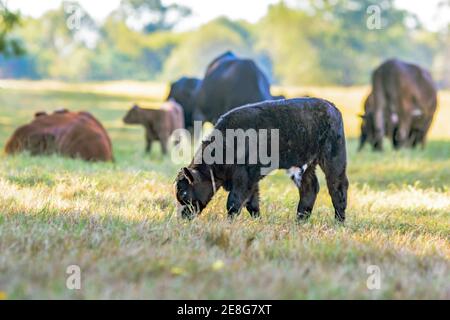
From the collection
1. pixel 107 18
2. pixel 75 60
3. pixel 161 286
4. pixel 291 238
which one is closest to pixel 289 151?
pixel 291 238

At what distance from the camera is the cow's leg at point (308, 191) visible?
292 inches

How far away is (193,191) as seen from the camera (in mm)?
6738

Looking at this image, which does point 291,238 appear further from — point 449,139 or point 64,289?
point 449,139

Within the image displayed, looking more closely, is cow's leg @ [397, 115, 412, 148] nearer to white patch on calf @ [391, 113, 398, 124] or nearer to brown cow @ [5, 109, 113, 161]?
white patch on calf @ [391, 113, 398, 124]

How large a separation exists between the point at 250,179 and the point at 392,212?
2107 millimetres

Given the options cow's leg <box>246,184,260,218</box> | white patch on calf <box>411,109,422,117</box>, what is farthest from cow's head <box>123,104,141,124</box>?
cow's leg <box>246,184,260,218</box>

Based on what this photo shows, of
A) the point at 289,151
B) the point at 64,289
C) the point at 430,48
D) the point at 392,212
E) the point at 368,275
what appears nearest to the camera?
the point at 64,289

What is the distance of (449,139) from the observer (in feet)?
83.6

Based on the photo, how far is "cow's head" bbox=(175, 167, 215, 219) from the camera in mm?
6691

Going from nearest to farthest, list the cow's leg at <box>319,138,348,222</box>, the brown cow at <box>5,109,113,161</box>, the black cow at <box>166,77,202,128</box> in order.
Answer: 1. the cow's leg at <box>319,138,348,222</box>
2. the brown cow at <box>5,109,113,161</box>
3. the black cow at <box>166,77,202,128</box>

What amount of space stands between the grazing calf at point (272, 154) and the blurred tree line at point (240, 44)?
5131 cm

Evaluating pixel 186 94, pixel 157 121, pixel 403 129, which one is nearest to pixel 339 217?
pixel 403 129

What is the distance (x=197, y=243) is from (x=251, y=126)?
5.60 feet
